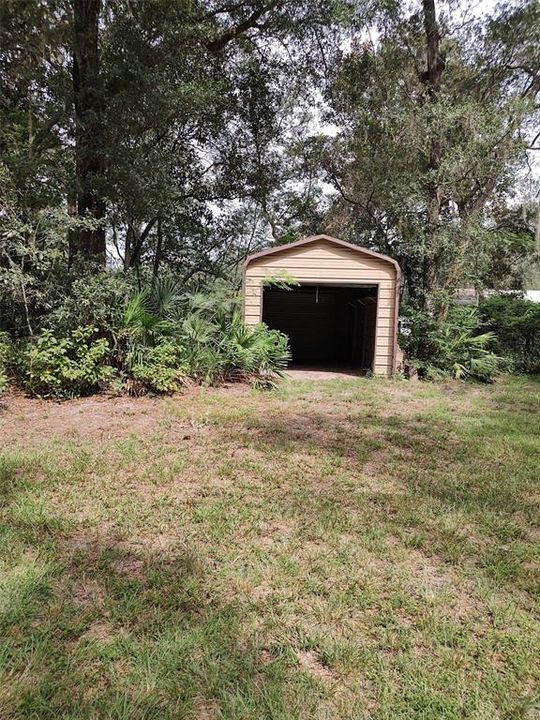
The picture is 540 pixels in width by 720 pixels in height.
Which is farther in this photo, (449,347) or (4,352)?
(449,347)

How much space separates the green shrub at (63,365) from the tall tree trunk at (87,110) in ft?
4.25

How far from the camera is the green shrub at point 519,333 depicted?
9984mm

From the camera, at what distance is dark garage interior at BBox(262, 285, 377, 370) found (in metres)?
12.4

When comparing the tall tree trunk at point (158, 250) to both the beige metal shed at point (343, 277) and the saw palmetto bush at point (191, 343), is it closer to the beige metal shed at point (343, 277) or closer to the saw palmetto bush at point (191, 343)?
the beige metal shed at point (343, 277)

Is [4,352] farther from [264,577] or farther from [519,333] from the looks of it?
[519,333]

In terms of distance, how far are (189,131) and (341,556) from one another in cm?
1146

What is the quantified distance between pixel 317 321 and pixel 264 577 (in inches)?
453

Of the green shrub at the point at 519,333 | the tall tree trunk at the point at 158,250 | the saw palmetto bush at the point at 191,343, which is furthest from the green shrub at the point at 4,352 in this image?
the green shrub at the point at 519,333

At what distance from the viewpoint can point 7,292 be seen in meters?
6.36

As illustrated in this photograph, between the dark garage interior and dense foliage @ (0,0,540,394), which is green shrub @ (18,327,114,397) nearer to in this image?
dense foliage @ (0,0,540,394)

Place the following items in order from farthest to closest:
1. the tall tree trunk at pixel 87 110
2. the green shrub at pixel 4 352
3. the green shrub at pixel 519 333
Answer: the green shrub at pixel 519 333 → the tall tree trunk at pixel 87 110 → the green shrub at pixel 4 352

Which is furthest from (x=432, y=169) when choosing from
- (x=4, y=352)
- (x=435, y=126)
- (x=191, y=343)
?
(x=4, y=352)

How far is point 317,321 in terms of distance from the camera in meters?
13.6

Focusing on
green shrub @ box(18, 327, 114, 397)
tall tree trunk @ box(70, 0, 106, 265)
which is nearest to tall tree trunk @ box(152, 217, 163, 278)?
tall tree trunk @ box(70, 0, 106, 265)
